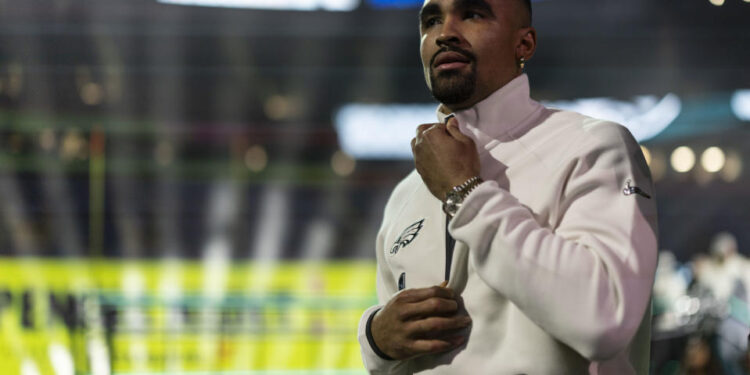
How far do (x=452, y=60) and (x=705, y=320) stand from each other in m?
4.25

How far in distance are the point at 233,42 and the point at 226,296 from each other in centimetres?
431

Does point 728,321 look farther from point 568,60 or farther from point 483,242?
point 568,60

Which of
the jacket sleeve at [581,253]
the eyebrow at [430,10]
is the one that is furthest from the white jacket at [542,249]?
the eyebrow at [430,10]

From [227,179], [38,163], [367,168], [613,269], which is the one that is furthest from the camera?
[367,168]

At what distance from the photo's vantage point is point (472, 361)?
83 cm

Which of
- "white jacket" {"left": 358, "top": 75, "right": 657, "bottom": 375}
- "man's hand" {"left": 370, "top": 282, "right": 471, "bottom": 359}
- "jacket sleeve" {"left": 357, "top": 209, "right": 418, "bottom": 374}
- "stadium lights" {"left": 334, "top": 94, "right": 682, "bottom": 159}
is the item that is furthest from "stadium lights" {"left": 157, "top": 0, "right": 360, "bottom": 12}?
"man's hand" {"left": 370, "top": 282, "right": 471, "bottom": 359}

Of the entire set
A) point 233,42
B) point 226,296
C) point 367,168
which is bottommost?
point 226,296

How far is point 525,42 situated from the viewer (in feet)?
3.08

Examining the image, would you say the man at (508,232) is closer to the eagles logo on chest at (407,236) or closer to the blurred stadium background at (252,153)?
the eagles logo on chest at (407,236)

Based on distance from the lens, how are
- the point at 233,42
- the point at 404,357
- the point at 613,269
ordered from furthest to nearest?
the point at 233,42 → the point at 404,357 → the point at 613,269

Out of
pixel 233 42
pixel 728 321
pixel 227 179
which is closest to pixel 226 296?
pixel 227 179

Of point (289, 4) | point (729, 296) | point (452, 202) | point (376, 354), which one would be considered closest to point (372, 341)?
point (376, 354)

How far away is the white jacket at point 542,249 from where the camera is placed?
2.38ft

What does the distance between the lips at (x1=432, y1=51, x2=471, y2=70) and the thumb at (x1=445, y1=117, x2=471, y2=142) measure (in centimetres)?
7
